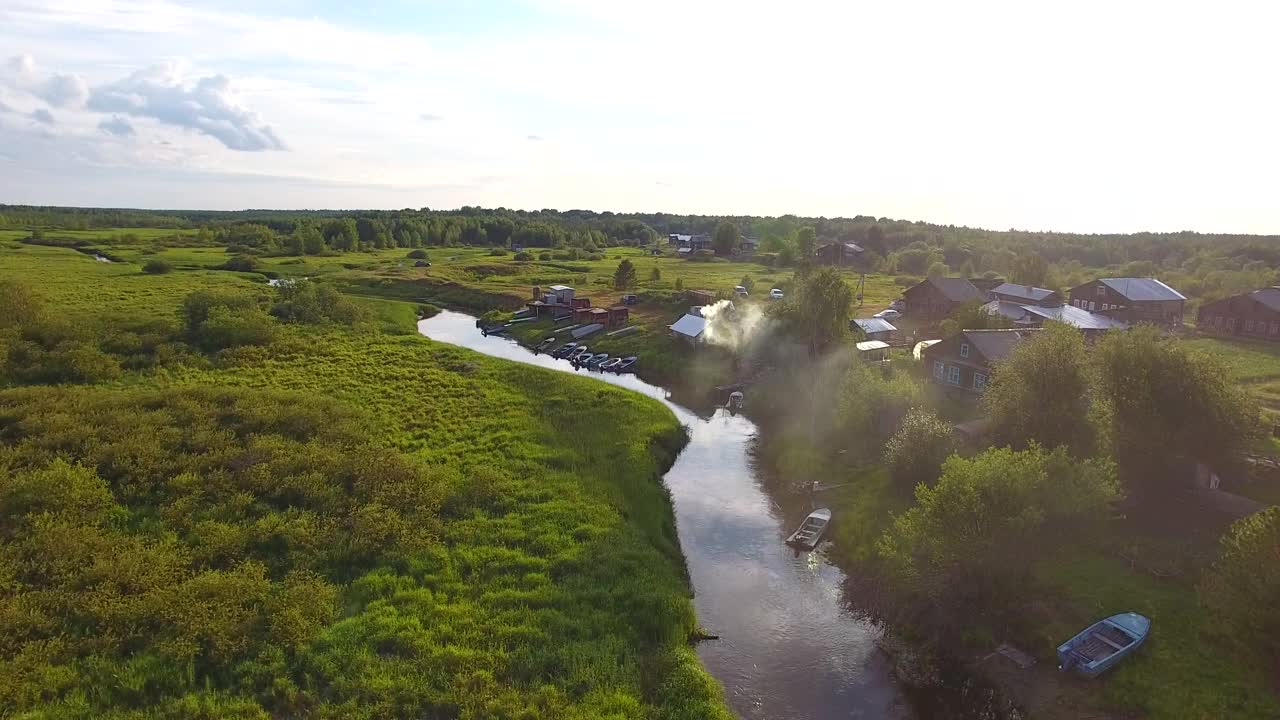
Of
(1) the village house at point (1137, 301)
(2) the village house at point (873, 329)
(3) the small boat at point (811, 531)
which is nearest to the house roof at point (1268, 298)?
(1) the village house at point (1137, 301)

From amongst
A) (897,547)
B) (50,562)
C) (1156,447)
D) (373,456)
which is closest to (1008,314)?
(1156,447)

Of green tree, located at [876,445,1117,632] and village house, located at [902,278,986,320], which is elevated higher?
village house, located at [902,278,986,320]

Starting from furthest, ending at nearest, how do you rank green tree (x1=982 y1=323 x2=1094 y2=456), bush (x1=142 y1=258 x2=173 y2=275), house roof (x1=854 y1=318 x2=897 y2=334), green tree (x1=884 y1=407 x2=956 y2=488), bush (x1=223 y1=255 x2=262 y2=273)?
1. bush (x1=223 y1=255 x2=262 y2=273)
2. bush (x1=142 y1=258 x2=173 y2=275)
3. house roof (x1=854 y1=318 x2=897 y2=334)
4. green tree (x1=884 y1=407 x2=956 y2=488)
5. green tree (x1=982 y1=323 x2=1094 y2=456)

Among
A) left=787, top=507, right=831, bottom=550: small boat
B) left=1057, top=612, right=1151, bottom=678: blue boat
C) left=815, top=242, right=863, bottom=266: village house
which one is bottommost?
left=787, top=507, right=831, bottom=550: small boat

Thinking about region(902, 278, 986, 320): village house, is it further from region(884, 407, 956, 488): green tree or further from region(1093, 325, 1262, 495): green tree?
region(884, 407, 956, 488): green tree

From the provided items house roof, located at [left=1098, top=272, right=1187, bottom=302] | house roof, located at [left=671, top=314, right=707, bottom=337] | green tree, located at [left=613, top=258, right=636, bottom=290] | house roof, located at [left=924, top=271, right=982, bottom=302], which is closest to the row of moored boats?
house roof, located at [left=671, top=314, right=707, bottom=337]

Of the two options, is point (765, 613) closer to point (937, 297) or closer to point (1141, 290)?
point (937, 297)
